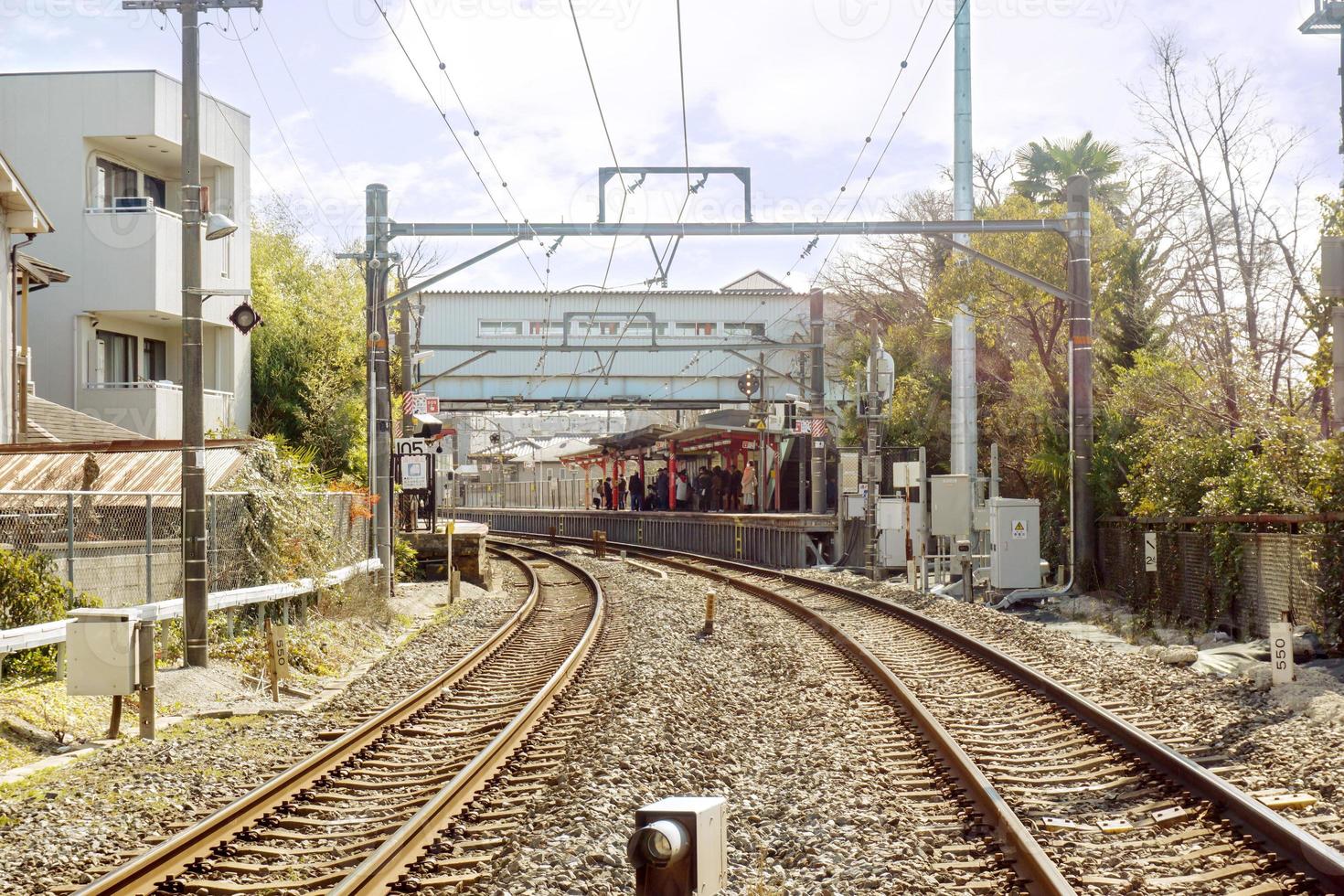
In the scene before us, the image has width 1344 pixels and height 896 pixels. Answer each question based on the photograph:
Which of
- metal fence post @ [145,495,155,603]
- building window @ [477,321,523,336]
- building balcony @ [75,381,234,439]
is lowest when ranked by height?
metal fence post @ [145,495,155,603]

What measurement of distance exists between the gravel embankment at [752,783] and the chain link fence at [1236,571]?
469 centimetres

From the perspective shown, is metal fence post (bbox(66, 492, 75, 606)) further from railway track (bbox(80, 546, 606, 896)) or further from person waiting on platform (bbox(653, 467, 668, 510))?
person waiting on platform (bbox(653, 467, 668, 510))

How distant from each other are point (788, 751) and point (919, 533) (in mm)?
17557

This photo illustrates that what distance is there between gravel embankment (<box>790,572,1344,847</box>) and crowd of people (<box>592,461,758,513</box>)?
2715 centimetres

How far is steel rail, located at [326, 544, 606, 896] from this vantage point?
637 cm

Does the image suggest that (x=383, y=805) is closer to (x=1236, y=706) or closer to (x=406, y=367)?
(x=1236, y=706)

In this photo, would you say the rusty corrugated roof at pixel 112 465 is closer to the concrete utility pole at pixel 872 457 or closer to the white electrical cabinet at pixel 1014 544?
the white electrical cabinet at pixel 1014 544

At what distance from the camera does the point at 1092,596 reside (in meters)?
21.3

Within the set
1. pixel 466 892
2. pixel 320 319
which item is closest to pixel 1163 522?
pixel 466 892

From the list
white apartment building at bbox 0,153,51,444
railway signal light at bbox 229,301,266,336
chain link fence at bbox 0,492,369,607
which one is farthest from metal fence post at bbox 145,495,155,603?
white apartment building at bbox 0,153,51,444

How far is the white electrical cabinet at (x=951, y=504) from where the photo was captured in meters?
22.3

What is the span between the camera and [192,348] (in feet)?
43.9

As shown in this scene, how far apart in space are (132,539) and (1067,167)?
94.9 feet

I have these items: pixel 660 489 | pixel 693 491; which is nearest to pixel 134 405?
pixel 693 491
